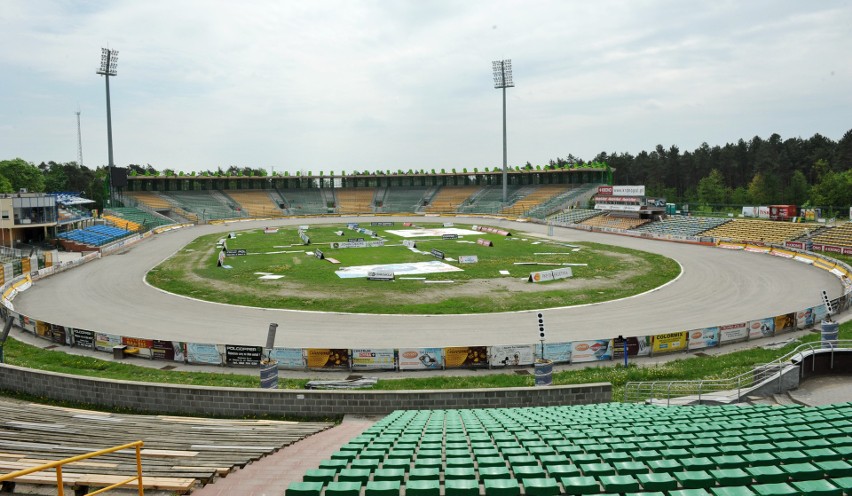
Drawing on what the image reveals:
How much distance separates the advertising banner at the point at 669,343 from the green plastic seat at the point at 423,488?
20.2 metres

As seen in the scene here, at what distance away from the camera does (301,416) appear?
698 inches

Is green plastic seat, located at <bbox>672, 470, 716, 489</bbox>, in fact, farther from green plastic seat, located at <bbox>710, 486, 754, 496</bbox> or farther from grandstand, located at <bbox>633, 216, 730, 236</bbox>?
grandstand, located at <bbox>633, 216, 730, 236</bbox>

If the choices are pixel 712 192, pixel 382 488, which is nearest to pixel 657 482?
pixel 382 488

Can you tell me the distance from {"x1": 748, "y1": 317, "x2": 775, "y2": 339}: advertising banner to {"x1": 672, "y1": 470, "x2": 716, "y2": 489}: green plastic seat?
22567 millimetres

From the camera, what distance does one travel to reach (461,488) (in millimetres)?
7750

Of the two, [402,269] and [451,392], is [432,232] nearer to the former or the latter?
[402,269]

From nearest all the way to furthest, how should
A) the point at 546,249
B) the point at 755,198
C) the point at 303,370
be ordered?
the point at 303,370 → the point at 546,249 → the point at 755,198

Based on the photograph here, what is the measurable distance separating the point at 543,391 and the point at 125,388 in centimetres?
1360

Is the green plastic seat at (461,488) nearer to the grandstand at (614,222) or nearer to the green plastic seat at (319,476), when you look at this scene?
the green plastic seat at (319,476)

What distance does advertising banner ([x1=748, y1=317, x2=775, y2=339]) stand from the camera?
27581mm

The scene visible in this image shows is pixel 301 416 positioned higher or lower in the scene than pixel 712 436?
lower

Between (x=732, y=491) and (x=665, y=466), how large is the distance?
46.2 inches

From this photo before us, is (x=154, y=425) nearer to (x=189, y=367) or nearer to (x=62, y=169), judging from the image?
(x=189, y=367)

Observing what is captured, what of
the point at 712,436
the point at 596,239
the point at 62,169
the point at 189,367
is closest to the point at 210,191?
the point at 62,169
